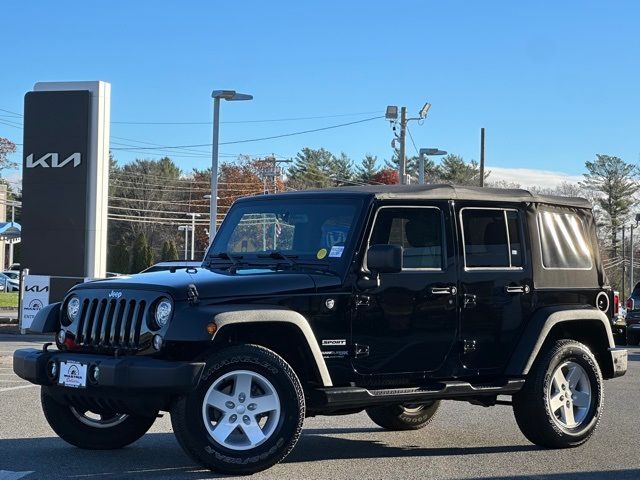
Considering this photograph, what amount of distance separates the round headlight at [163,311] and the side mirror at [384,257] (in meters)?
1.55

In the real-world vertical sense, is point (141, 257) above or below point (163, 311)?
below

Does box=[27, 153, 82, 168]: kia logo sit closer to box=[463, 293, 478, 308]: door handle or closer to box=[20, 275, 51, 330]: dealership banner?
box=[20, 275, 51, 330]: dealership banner

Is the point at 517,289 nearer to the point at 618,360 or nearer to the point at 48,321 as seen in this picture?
the point at 618,360

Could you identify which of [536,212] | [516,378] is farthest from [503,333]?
[536,212]

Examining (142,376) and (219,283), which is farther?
(219,283)

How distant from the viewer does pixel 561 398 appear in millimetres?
9219

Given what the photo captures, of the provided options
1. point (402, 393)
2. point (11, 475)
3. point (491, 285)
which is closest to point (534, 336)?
point (491, 285)

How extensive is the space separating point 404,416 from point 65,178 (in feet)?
70.0


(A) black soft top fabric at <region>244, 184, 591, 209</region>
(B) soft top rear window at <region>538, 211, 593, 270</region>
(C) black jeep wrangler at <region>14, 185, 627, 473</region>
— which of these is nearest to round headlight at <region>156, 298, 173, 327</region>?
(C) black jeep wrangler at <region>14, 185, 627, 473</region>

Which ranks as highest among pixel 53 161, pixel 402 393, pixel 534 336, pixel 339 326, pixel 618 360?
pixel 53 161

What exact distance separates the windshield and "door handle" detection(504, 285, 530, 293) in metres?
1.44

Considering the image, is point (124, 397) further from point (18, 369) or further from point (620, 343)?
point (620, 343)

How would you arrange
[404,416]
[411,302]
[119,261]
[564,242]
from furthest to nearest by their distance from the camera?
[119,261], [404,416], [564,242], [411,302]

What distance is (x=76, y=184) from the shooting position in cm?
2978
